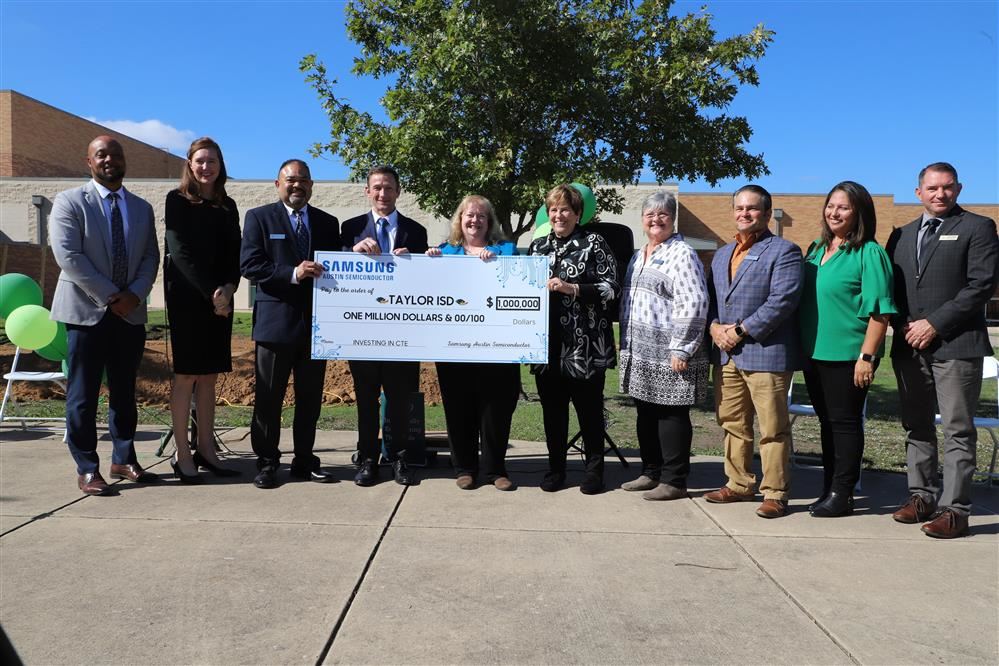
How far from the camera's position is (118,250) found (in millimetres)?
5133

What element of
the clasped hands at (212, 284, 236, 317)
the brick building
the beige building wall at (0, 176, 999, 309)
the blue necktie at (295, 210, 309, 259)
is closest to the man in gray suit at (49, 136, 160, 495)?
the clasped hands at (212, 284, 236, 317)

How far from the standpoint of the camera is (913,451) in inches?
191

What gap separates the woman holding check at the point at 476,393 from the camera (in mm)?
5379

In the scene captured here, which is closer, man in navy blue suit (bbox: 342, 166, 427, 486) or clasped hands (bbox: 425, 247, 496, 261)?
clasped hands (bbox: 425, 247, 496, 261)

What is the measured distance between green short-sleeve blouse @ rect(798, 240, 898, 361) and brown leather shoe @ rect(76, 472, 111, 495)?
4.92 m

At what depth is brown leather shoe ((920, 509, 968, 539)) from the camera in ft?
14.5

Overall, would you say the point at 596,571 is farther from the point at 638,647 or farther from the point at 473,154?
the point at 473,154

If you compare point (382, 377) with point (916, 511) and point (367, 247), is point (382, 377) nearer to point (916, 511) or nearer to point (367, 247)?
point (367, 247)

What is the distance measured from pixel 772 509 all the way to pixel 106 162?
5.16 metres

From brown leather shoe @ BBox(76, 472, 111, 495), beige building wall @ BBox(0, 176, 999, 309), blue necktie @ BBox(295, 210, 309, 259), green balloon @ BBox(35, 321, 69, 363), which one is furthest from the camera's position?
beige building wall @ BBox(0, 176, 999, 309)

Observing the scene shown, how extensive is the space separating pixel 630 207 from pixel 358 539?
28.8 metres

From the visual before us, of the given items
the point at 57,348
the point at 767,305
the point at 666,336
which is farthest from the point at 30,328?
the point at 767,305

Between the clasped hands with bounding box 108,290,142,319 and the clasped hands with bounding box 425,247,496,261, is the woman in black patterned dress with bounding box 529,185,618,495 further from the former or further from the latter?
the clasped hands with bounding box 108,290,142,319

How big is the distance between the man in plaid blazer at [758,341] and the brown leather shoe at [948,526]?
85cm
